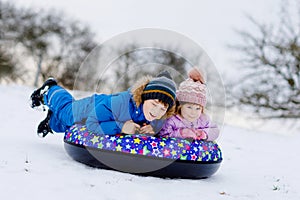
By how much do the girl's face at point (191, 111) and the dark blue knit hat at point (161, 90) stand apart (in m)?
0.23

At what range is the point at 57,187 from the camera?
298cm

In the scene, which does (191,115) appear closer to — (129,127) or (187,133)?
(187,133)

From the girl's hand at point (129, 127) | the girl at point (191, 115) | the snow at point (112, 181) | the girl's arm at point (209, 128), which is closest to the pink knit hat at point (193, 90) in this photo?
the girl at point (191, 115)

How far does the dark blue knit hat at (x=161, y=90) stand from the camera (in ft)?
11.9

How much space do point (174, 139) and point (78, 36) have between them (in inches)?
866

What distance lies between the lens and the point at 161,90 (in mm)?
3619

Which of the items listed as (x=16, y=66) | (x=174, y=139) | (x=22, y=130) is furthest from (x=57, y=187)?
(x=16, y=66)

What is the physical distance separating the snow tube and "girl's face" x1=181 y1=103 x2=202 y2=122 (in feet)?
0.80

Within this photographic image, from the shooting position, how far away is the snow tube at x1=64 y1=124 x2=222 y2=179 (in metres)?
3.62

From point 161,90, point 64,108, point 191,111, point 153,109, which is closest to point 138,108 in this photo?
point 153,109

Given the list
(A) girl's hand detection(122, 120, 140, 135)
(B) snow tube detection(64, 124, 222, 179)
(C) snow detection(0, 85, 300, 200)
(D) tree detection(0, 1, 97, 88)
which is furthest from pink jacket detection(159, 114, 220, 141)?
(D) tree detection(0, 1, 97, 88)

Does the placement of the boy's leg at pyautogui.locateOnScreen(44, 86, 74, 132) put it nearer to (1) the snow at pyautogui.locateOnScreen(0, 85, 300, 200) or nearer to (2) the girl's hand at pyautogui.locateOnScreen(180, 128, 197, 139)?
(1) the snow at pyautogui.locateOnScreen(0, 85, 300, 200)

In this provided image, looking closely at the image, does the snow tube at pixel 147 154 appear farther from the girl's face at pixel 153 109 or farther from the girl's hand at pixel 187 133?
the girl's face at pixel 153 109

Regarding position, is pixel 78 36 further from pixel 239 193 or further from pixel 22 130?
pixel 239 193
